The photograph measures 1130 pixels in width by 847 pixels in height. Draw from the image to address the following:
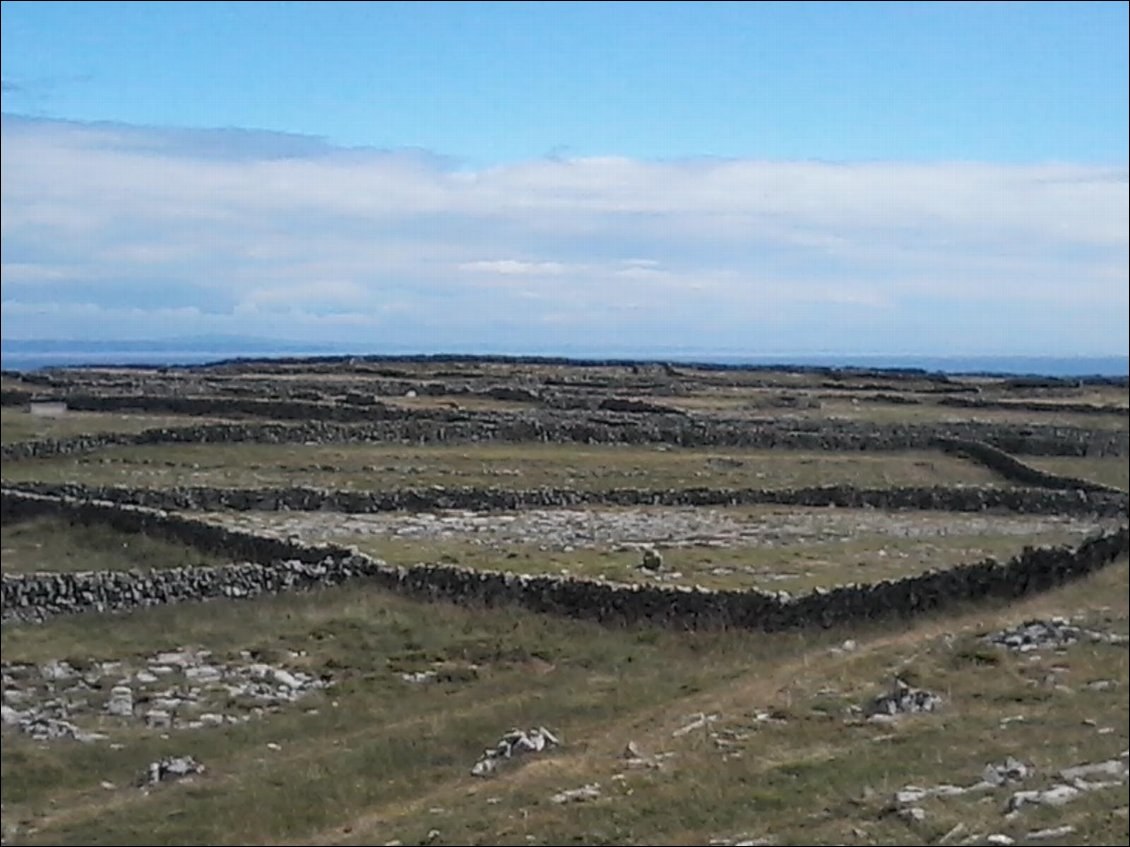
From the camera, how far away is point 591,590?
25531 mm

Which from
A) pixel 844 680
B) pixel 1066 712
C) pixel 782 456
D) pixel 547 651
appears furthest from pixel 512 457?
pixel 1066 712

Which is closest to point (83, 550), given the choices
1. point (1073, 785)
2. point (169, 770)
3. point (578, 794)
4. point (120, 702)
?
point (120, 702)

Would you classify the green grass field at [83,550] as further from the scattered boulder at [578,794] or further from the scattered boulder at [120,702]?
the scattered boulder at [578,794]

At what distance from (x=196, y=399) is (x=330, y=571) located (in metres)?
33.4

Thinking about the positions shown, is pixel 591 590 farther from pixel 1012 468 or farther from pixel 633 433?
pixel 633 433

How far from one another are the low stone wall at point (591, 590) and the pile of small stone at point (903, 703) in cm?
629

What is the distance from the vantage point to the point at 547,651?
24000 millimetres

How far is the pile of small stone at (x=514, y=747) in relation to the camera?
1789 centimetres

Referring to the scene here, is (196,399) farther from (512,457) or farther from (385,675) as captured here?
(385,675)

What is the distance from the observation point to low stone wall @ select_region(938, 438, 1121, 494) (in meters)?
42.0

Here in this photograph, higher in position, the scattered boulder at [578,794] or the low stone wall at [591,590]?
the low stone wall at [591,590]

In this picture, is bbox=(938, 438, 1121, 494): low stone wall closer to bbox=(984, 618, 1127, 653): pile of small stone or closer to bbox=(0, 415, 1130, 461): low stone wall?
bbox=(0, 415, 1130, 461): low stone wall

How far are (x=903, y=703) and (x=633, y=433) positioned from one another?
33.5m

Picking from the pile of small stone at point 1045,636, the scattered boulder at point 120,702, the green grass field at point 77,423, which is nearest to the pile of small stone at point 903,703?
the pile of small stone at point 1045,636
